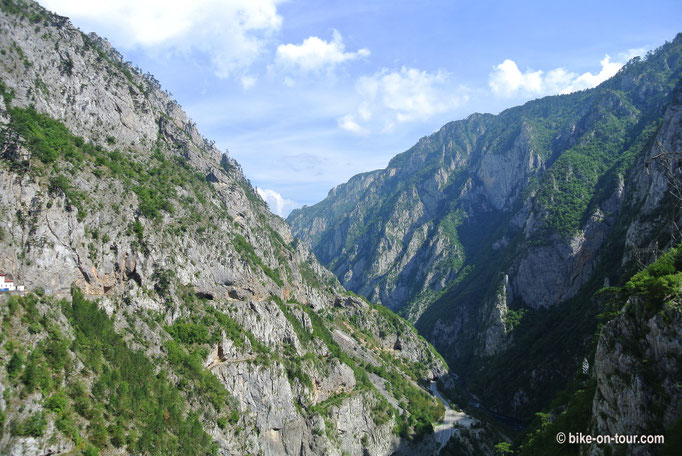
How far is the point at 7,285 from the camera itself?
66.3 m

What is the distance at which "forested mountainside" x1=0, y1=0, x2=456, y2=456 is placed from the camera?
2512 inches

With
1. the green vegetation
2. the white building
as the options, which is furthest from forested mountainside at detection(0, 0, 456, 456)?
the white building

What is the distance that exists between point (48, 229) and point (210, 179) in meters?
97.1

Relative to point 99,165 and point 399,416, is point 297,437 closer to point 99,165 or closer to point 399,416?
point 399,416

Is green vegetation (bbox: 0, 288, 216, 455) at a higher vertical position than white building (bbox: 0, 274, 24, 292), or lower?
lower

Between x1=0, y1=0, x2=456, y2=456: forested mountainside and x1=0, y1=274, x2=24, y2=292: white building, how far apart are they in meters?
1.97

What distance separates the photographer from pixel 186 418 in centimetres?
8344

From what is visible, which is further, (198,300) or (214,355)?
(198,300)

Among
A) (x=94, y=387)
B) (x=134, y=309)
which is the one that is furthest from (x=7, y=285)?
(x=134, y=309)

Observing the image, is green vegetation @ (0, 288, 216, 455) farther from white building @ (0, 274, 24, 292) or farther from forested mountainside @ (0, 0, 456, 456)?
white building @ (0, 274, 24, 292)

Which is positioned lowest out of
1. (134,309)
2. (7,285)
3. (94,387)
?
(94,387)

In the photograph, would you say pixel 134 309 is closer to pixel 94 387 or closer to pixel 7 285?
pixel 94 387

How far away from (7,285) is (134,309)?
87.5 ft

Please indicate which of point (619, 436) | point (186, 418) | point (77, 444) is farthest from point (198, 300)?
point (619, 436)
